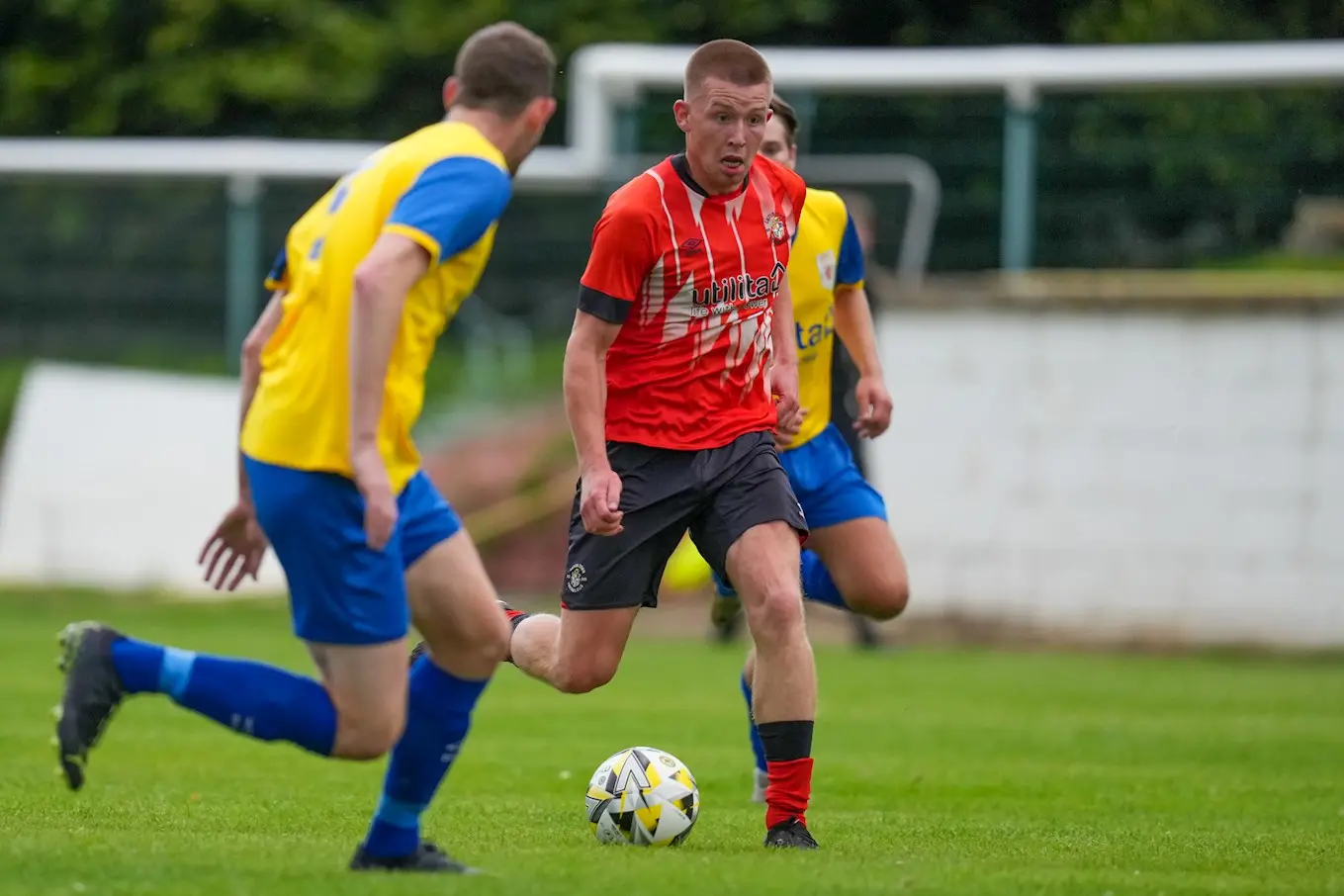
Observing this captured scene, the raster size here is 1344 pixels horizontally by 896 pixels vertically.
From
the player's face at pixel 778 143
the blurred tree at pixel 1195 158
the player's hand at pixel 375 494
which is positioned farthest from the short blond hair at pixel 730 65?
the blurred tree at pixel 1195 158

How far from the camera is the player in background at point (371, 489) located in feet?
16.7

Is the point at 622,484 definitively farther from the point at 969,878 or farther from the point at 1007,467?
the point at 1007,467

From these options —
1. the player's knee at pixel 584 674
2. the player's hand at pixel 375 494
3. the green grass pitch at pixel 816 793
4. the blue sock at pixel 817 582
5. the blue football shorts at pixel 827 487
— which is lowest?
the green grass pitch at pixel 816 793

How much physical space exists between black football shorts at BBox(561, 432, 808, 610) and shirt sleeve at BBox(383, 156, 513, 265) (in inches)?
64.2

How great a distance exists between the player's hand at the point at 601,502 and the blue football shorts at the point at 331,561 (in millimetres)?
1132

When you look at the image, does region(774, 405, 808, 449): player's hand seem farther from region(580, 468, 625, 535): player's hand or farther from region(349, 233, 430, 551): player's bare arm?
region(349, 233, 430, 551): player's bare arm

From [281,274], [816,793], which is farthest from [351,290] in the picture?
[816,793]

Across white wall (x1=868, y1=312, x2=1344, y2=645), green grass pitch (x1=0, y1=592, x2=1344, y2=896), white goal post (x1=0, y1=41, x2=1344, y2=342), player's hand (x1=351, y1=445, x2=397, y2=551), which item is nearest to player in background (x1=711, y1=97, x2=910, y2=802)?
green grass pitch (x1=0, y1=592, x2=1344, y2=896)

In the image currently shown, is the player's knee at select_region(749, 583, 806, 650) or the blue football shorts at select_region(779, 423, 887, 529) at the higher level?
the blue football shorts at select_region(779, 423, 887, 529)

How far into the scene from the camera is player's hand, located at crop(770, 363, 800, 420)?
7.14 meters

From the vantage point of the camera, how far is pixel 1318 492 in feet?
53.9

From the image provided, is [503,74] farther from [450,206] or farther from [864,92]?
[864,92]

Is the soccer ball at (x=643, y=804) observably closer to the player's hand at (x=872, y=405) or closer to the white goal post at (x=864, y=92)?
the player's hand at (x=872, y=405)

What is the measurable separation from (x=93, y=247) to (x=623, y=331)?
15.3 meters
